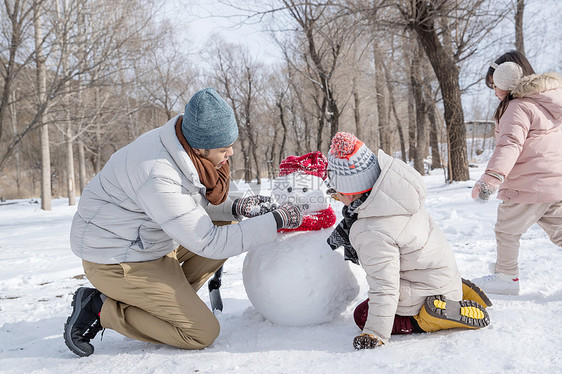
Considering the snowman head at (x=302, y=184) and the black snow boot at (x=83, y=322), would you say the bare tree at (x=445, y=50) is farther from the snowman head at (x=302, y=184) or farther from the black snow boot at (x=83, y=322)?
the black snow boot at (x=83, y=322)

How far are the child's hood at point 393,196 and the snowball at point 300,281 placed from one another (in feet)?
1.23

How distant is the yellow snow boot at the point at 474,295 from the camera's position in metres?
2.05

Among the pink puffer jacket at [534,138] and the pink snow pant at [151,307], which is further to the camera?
the pink puffer jacket at [534,138]

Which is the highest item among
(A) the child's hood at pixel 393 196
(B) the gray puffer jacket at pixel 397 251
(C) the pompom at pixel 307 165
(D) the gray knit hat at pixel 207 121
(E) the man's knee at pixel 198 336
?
(D) the gray knit hat at pixel 207 121

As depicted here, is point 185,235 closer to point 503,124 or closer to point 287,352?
point 287,352

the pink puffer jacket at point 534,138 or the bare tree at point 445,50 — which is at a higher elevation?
the bare tree at point 445,50

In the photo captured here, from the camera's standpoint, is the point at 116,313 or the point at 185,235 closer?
the point at 185,235

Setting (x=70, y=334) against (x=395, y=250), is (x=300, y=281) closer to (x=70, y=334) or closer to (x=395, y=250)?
(x=395, y=250)

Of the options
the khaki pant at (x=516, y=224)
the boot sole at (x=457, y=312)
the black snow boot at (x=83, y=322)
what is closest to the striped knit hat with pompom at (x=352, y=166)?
the boot sole at (x=457, y=312)

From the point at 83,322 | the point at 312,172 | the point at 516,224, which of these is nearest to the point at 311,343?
the point at 312,172

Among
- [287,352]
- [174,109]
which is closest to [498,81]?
[287,352]

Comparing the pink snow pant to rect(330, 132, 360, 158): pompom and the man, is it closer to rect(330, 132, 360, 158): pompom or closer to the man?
the man

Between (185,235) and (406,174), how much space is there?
1.09 meters

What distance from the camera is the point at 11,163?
89.5ft
